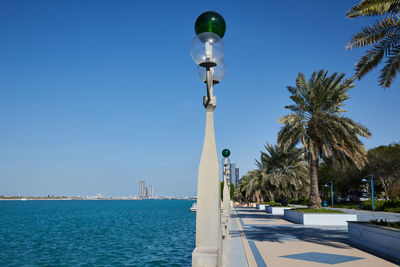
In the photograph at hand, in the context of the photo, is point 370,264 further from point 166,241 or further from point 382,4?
point 166,241

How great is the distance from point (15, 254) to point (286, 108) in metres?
17.9

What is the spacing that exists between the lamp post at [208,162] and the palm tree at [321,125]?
15.0 meters

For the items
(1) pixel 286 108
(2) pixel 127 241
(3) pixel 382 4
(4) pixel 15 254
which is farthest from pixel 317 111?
(4) pixel 15 254

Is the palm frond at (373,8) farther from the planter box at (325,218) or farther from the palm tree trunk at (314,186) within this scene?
the planter box at (325,218)

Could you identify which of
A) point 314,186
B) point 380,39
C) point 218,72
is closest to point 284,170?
point 314,186

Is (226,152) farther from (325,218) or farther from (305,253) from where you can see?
(325,218)

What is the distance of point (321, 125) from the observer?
18.3 metres

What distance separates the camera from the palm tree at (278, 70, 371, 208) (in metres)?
17.7

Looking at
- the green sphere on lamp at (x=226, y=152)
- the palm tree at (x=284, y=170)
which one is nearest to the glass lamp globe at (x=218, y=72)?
the green sphere on lamp at (x=226, y=152)

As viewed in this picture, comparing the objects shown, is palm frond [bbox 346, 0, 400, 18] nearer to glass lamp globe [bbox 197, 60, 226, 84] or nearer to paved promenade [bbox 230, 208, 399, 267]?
paved promenade [bbox 230, 208, 399, 267]

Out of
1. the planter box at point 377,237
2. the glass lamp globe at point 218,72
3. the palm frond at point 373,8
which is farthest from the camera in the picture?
the palm frond at point 373,8

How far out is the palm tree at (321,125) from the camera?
17.7 meters

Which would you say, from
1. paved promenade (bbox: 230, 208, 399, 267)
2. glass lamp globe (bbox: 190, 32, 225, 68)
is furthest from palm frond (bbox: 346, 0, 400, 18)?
glass lamp globe (bbox: 190, 32, 225, 68)

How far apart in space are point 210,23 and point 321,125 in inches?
625
